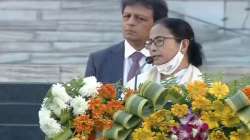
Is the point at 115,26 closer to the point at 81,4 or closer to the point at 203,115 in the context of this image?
the point at 81,4

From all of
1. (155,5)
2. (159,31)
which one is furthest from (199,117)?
(155,5)

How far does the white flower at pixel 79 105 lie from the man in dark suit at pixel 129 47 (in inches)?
45.3

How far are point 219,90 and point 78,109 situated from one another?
0.60 meters

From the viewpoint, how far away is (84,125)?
138 inches

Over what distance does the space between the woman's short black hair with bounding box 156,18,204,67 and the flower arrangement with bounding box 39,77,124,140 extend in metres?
0.87

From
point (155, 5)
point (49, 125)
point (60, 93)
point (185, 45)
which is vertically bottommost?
point (49, 125)

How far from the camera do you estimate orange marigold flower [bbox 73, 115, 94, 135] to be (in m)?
3.48

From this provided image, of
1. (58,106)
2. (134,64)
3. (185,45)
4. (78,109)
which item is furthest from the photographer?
(134,64)

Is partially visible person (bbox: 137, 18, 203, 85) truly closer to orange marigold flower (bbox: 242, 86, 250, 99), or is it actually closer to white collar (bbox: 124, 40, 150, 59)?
white collar (bbox: 124, 40, 150, 59)

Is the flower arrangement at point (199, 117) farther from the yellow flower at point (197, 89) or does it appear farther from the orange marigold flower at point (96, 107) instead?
the orange marigold flower at point (96, 107)

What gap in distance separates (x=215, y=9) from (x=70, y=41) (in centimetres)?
180

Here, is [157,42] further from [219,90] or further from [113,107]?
[219,90]

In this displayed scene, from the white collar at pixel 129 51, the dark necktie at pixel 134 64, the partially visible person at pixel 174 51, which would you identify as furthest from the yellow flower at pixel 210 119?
the white collar at pixel 129 51

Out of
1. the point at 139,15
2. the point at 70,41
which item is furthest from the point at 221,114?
the point at 70,41
